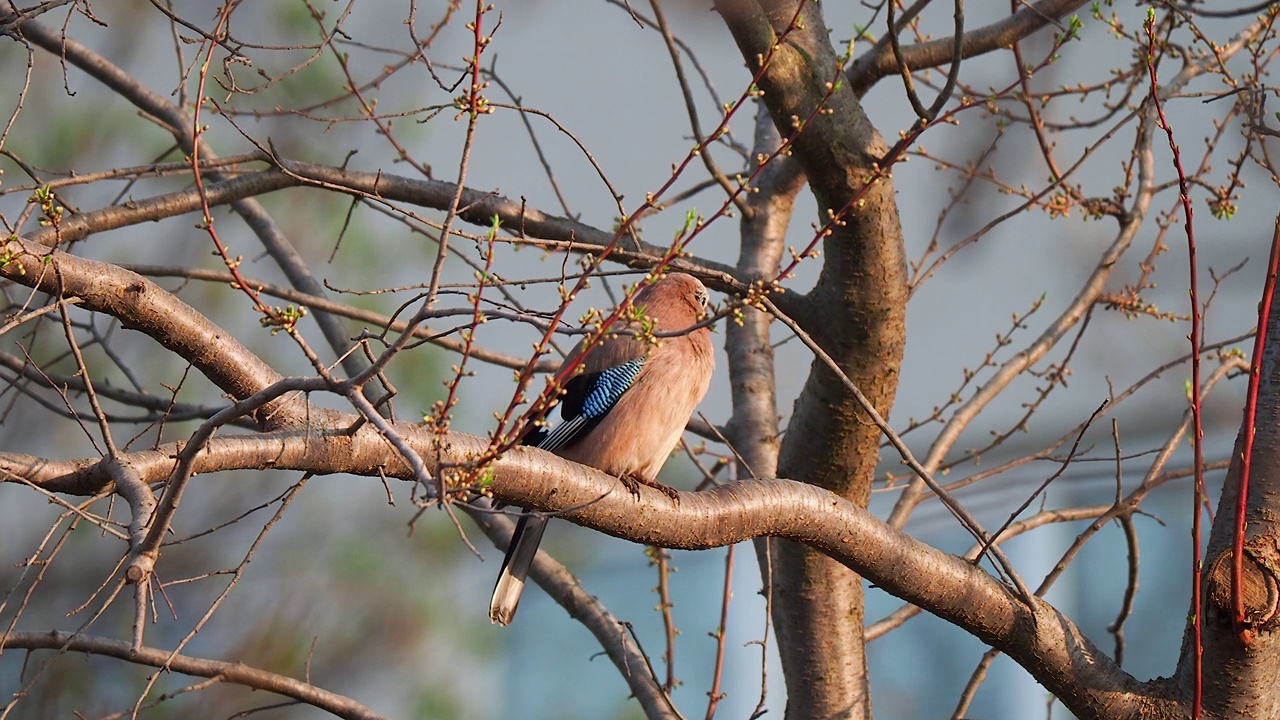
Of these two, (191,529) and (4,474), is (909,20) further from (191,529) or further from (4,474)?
(191,529)

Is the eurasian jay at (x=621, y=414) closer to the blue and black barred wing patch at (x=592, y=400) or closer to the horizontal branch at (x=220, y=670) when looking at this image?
the blue and black barred wing patch at (x=592, y=400)

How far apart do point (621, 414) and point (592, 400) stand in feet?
0.38

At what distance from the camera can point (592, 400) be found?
3285 millimetres

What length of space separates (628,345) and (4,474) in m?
1.77

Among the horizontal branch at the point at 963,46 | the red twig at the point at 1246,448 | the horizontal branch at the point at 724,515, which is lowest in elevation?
the horizontal branch at the point at 724,515

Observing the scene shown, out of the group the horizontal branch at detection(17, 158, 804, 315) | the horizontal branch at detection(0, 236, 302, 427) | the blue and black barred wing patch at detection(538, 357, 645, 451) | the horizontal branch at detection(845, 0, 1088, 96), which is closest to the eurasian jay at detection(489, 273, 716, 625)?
the blue and black barred wing patch at detection(538, 357, 645, 451)

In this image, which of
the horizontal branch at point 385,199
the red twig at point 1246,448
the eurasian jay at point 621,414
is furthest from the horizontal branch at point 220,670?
the red twig at point 1246,448

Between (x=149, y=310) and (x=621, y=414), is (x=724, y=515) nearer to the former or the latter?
(x=621, y=414)

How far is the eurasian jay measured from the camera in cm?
318

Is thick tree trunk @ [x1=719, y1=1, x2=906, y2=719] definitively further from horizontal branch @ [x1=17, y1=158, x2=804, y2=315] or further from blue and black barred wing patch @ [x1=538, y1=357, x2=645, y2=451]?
blue and black barred wing patch @ [x1=538, y1=357, x2=645, y2=451]

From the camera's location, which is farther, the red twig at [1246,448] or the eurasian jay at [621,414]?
the eurasian jay at [621,414]

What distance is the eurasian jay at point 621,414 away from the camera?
10.4 ft

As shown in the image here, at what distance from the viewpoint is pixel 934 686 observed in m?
6.40

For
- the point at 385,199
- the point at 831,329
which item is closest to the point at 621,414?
the point at 831,329
